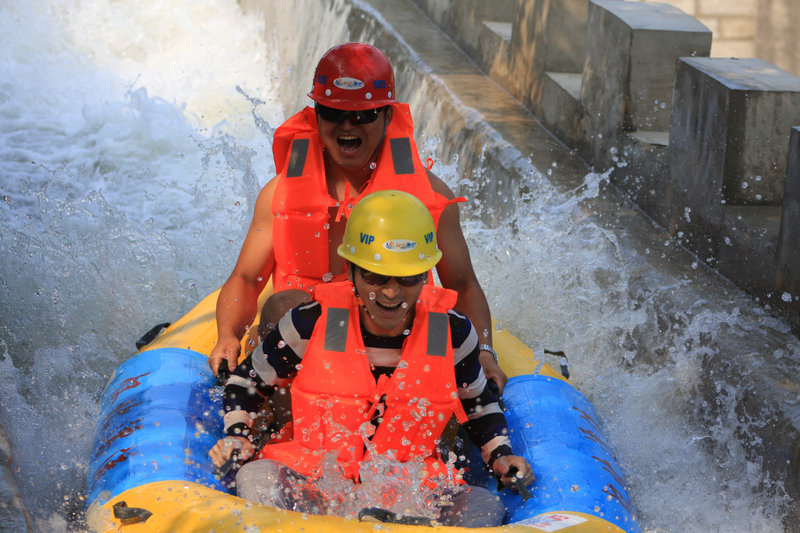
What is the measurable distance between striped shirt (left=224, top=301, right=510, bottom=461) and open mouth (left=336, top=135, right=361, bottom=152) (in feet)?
2.37

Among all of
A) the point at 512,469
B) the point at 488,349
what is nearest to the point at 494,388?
the point at 488,349

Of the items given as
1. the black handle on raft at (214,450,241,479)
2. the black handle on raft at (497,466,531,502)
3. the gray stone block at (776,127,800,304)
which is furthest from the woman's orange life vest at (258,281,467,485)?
the gray stone block at (776,127,800,304)

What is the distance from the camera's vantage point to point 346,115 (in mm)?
3467

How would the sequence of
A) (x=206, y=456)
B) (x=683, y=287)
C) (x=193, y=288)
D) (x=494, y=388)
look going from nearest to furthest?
(x=206, y=456), (x=494, y=388), (x=683, y=287), (x=193, y=288)

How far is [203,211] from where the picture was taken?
7.39m

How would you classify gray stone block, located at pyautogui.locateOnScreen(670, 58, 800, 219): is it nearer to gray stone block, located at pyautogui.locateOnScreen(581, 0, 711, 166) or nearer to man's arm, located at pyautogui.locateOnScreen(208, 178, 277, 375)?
gray stone block, located at pyautogui.locateOnScreen(581, 0, 711, 166)

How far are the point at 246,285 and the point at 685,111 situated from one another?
221 centimetres

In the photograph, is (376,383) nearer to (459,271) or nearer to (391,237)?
(391,237)

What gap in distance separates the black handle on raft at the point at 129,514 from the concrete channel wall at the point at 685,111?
2466mm

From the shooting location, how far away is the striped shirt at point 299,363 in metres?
3.00

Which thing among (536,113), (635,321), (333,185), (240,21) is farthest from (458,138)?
(240,21)

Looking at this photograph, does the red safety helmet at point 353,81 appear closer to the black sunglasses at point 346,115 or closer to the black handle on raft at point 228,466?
the black sunglasses at point 346,115

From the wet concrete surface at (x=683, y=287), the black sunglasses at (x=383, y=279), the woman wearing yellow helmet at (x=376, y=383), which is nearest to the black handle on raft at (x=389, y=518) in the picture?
the woman wearing yellow helmet at (x=376, y=383)

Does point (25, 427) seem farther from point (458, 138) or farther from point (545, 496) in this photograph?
point (458, 138)
